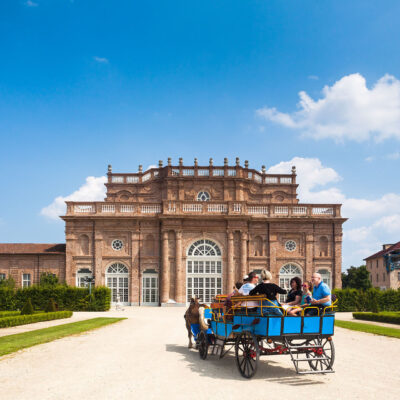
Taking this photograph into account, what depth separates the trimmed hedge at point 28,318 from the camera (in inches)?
899

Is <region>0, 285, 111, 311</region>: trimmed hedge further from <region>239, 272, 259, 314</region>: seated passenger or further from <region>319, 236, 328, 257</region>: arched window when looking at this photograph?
<region>239, 272, 259, 314</region>: seated passenger

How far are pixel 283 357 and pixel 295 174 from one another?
37029mm

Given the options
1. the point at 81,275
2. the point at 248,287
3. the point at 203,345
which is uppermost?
the point at 248,287

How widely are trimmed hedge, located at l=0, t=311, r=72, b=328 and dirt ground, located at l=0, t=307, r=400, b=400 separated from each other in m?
8.84

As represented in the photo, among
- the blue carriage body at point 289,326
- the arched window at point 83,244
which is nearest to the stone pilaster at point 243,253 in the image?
the arched window at point 83,244

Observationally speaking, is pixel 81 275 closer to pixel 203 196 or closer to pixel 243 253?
pixel 203 196

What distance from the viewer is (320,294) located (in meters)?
10.4

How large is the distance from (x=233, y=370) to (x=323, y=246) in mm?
→ 34267

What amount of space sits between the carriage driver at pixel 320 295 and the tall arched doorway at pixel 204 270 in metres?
31.5

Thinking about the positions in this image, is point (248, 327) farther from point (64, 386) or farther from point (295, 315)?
point (64, 386)

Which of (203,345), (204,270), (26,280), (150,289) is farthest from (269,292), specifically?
(26,280)

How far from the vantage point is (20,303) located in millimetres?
34250

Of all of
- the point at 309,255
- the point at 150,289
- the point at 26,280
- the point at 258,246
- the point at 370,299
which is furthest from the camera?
the point at 258,246

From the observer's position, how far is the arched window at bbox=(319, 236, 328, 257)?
142ft
